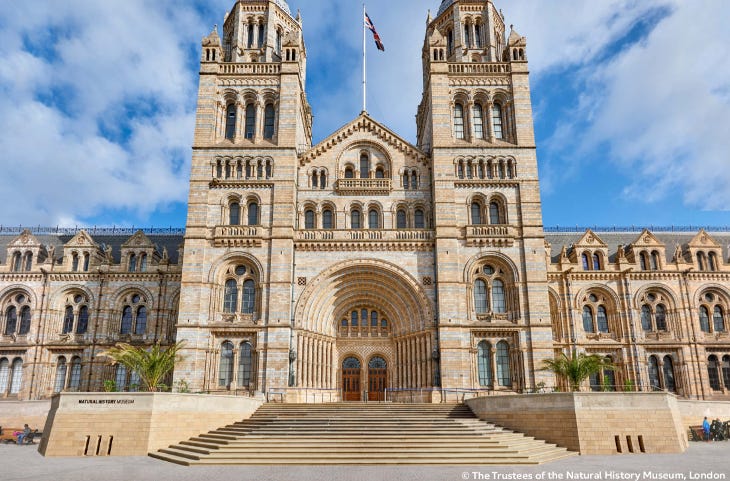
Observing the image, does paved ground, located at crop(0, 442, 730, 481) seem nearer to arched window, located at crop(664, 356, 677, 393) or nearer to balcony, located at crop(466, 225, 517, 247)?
balcony, located at crop(466, 225, 517, 247)

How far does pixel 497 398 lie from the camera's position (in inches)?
1009

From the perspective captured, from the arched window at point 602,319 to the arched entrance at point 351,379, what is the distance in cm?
1883

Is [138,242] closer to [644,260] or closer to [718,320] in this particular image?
[644,260]

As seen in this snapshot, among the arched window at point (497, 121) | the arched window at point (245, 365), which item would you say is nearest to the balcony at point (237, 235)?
the arched window at point (245, 365)

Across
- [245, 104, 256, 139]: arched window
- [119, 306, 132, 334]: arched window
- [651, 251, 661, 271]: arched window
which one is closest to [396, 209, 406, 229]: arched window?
[245, 104, 256, 139]: arched window

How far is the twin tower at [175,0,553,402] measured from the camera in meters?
32.1

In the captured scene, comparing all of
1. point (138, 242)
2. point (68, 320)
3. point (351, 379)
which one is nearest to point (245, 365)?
point (351, 379)

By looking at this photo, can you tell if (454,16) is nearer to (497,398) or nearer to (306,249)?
(306,249)

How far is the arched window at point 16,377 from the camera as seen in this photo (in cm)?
3766

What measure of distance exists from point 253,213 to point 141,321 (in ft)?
43.3

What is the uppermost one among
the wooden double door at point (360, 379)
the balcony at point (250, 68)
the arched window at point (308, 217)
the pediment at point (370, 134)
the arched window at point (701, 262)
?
the balcony at point (250, 68)

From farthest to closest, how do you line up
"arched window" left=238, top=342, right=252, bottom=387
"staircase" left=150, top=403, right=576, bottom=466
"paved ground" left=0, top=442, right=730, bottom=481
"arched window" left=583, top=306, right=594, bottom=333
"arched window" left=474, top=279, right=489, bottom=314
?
"arched window" left=583, top=306, right=594, bottom=333 → "arched window" left=474, top=279, right=489, bottom=314 → "arched window" left=238, top=342, right=252, bottom=387 → "staircase" left=150, top=403, right=576, bottom=466 → "paved ground" left=0, top=442, right=730, bottom=481

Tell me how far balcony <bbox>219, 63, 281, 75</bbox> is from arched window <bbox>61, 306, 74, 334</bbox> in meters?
21.5

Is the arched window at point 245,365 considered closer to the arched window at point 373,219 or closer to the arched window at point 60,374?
the arched window at point 373,219
